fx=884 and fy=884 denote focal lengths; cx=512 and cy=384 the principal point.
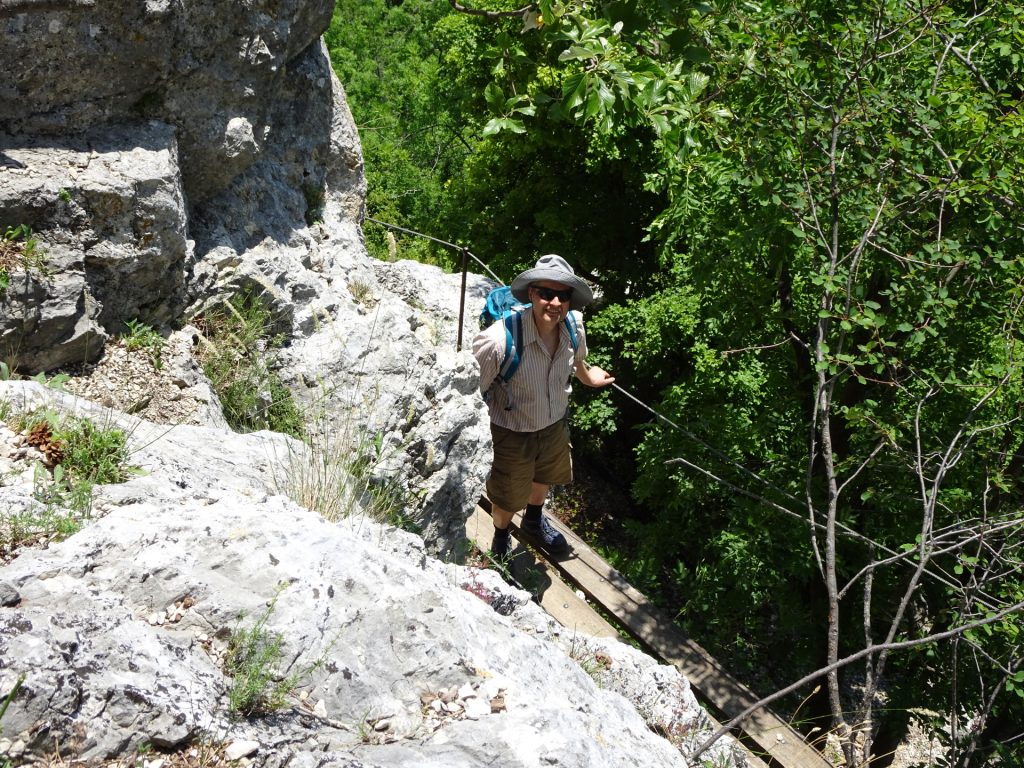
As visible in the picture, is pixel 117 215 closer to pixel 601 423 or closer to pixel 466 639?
pixel 466 639

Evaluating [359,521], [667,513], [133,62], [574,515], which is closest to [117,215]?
[133,62]

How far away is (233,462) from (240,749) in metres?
1.65

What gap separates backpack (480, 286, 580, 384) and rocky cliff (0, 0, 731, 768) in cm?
24

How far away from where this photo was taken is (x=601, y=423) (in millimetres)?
10672

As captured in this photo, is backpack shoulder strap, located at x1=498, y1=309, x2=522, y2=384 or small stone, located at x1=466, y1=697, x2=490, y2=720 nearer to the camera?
small stone, located at x1=466, y1=697, x2=490, y2=720

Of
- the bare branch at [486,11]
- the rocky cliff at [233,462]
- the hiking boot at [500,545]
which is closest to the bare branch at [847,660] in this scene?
the rocky cliff at [233,462]

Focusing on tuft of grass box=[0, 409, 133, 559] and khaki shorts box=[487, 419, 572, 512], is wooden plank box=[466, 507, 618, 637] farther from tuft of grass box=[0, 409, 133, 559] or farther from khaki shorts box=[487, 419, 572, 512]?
tuft of grass box=[0, 409, 133, 559]

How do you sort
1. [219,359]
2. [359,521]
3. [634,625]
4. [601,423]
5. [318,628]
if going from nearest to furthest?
1. [318,628]
2. [359,521]
3. [219,359]
4. [634,625]
5. [601,423]

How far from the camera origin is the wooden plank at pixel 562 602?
5.29 meters

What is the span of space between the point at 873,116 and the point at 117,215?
161 inches

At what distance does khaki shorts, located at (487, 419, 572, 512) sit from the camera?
5188 mm

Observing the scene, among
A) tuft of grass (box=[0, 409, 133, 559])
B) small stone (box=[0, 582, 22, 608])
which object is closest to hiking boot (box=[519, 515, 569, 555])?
tuft of grass (box=[0, 409, 133, 559])

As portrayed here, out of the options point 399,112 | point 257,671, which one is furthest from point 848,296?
point 399,112

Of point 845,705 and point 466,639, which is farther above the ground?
point 466,639
